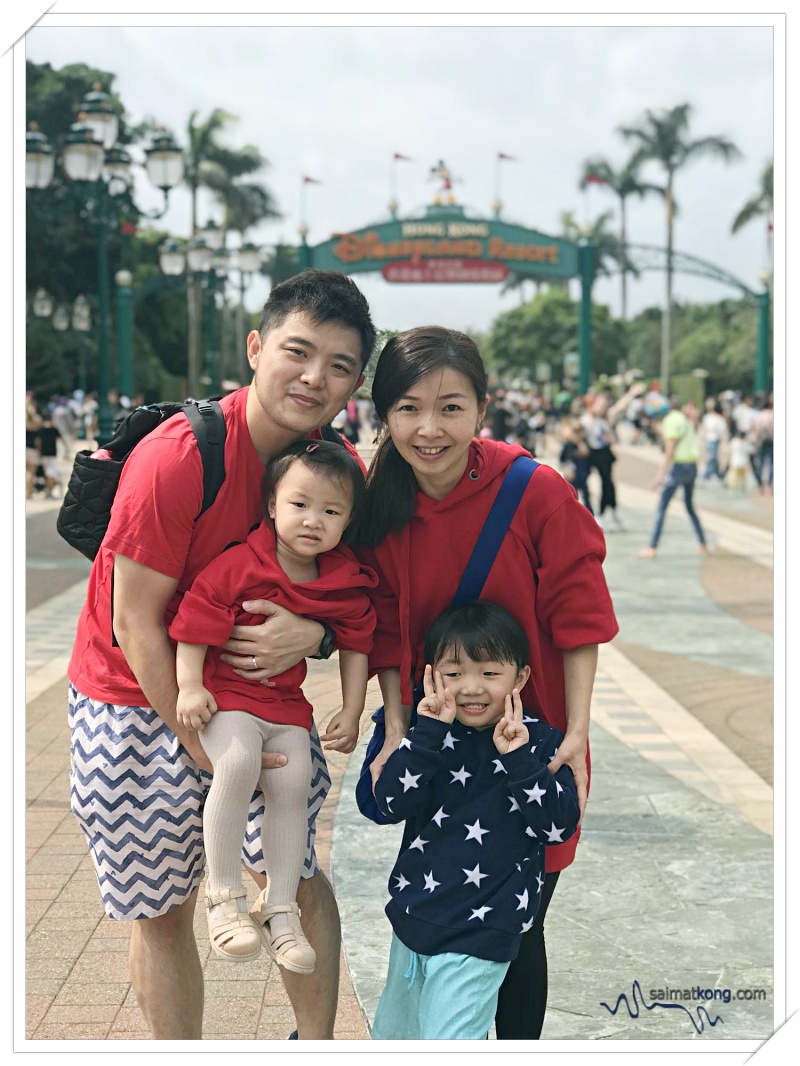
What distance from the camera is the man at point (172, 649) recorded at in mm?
2529

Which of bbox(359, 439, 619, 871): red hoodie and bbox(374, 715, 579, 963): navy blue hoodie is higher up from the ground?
bbox(359, 439, 619, 871): red hoodie

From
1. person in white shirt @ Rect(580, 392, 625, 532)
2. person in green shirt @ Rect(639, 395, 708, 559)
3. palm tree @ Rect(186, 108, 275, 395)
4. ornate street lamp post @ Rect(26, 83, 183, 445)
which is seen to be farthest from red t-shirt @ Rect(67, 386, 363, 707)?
palm tree @ Rect(186, 108, 275, 395)

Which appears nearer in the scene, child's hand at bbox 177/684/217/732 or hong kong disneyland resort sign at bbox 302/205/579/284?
child's hand at bbox 177/684/217/732

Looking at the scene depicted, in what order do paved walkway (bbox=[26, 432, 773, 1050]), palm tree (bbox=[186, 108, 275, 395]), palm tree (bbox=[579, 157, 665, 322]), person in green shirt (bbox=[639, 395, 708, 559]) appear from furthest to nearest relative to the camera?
palm tree (bbox=[579, 157, 665, 322]) < palm tree (bbox=[186, 108, 275, 395]) < person in green shirt (bbox=[639, 395, 708, 559]) < paved walkway (bbox=[26, 432, 773, 1050])

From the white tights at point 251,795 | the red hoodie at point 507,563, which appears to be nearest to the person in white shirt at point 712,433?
the red hoodie at point 507,563

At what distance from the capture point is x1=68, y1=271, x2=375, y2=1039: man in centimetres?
253

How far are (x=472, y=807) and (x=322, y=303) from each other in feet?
A: 3.53

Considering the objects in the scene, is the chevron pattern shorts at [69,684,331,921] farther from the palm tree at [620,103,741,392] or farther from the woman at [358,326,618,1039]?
the palm tree at [620,103,741,392]

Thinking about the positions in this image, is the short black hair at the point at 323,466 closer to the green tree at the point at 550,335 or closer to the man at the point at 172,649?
the man at the point at 172,649

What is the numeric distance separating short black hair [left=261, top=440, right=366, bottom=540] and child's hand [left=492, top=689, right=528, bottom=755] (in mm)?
504
